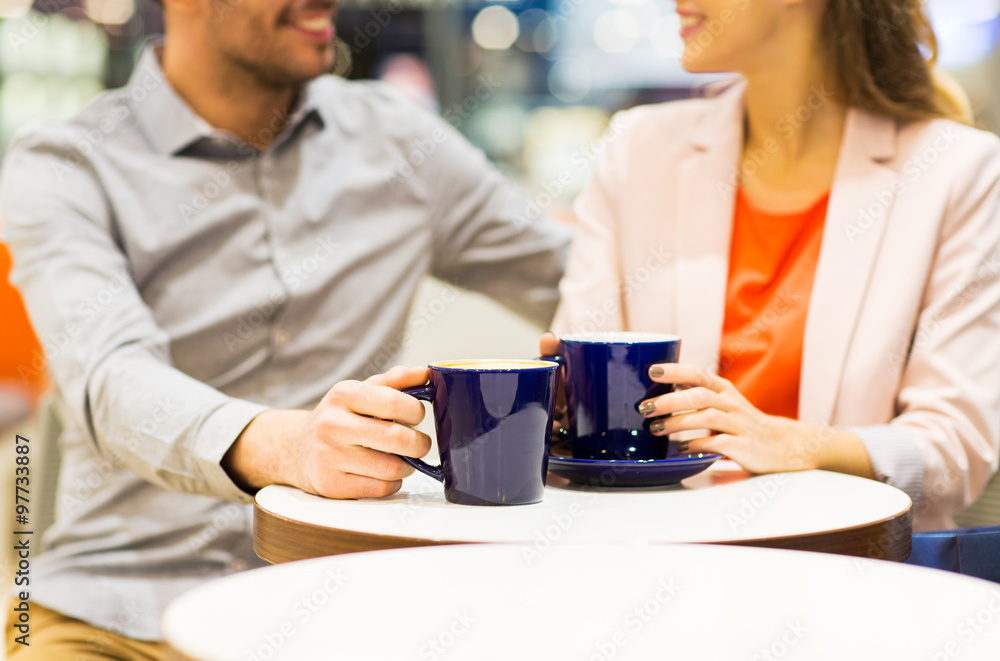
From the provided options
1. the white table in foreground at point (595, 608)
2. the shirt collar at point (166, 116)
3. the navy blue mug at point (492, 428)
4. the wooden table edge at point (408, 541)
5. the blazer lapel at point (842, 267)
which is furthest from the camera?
the shirt collar at point (166, 116)

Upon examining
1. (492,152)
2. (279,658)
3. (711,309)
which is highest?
(279,658)

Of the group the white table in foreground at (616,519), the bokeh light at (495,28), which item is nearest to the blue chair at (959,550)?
the white table in foreground at (616,519)

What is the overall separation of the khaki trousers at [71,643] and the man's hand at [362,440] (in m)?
0.64

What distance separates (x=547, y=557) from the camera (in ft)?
2.09

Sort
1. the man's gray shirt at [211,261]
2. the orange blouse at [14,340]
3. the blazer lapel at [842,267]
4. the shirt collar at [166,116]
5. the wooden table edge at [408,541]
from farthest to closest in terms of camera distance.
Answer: the orange blouse at [14,340] → the shirt collar at [166,116] → the man's gray shirt at [211,261] → the blazer lapel at [842,267] → the wooden table edge at [408,541]

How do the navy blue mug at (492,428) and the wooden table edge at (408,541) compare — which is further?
the navy blue mug at (492,428)

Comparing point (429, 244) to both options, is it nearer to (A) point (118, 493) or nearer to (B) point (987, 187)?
(A) point (118, 493)

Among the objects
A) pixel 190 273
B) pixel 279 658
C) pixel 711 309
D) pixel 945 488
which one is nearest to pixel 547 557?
pixel 279 658

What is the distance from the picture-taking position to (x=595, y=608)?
23.1 inches

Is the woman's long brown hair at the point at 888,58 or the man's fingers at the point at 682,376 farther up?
the woman's long brown hair at the point at 888,58

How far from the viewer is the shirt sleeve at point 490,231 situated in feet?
5.76

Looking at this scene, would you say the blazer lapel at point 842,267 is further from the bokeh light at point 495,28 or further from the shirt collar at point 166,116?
the bokeh light at point 495,28

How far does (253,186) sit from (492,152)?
3519mm

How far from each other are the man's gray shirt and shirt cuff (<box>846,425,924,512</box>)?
72 centimetres
